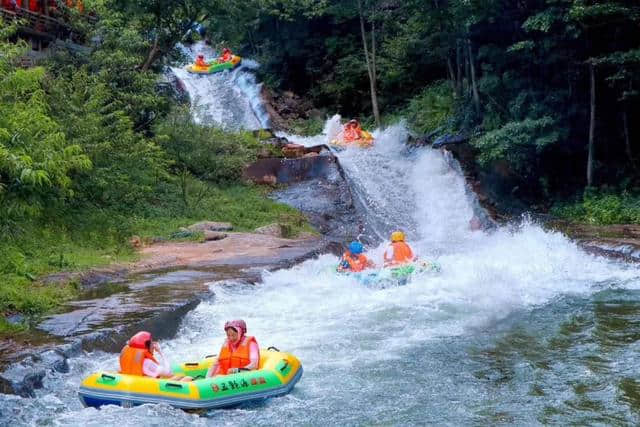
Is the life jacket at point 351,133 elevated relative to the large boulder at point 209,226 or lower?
elevated

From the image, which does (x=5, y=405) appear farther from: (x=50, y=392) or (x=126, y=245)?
(x=126, y=245)

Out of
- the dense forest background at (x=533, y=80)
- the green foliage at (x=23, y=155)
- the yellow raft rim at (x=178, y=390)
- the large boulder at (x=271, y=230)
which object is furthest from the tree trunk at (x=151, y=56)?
the yellow raft rim at (x=178, y=390)

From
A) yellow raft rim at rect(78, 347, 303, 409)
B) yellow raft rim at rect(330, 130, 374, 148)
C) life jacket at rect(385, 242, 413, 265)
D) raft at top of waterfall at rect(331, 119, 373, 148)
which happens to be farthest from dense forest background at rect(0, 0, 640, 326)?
yellow raft rim at rect(78, 347, 303, 409)

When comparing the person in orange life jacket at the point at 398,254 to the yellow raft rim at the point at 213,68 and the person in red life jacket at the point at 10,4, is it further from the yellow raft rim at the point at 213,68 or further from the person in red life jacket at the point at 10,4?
the yellow raft rim at the point at 213,68

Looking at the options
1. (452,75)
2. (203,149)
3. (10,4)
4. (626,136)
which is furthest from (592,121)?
(10,4)

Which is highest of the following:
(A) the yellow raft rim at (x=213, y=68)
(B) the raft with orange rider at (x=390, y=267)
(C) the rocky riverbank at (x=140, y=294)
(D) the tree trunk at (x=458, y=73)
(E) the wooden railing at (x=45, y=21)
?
(E) the wooden railing at (x=45, y=21)

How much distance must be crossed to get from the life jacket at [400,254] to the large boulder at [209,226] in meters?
6.61

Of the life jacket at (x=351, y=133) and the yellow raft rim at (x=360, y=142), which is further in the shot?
the life jacket at (x=351, y=133)

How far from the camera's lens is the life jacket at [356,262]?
14438mm

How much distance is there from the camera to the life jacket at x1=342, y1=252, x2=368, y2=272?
1444 centimetres

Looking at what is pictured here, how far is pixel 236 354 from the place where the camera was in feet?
26.6

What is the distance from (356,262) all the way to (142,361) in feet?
23.7

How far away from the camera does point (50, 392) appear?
8117 millimetres

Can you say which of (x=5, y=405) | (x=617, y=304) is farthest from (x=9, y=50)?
(x=617, y=304)
